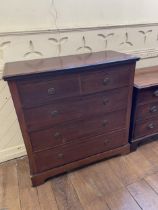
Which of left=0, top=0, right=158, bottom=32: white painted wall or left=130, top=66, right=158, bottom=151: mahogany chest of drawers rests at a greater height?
left=0, top=0, right=158, bottom=32: white painted wall

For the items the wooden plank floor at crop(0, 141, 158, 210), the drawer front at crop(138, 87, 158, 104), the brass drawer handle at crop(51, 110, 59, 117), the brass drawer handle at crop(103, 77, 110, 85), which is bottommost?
the wooden plank floor at crop(0, 141, 158, 210)

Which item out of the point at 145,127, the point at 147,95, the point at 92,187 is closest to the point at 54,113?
the point at 92,187

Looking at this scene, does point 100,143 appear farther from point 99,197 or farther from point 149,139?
point 149,139

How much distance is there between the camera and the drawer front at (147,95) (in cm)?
158

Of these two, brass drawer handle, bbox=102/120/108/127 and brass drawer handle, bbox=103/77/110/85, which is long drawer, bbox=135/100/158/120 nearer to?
brass drawer handle, bbox=102/120/108/127

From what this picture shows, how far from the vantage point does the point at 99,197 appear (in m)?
1.41

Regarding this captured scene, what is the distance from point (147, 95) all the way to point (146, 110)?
16 cm

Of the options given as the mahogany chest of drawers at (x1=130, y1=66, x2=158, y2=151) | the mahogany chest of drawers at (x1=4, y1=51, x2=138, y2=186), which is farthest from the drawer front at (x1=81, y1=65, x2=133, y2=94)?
the mahogany chest of drawers at (x1=130, y1=66, x2=158, y2=151)

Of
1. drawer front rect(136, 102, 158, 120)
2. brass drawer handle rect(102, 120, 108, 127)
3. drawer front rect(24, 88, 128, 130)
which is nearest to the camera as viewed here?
drawer front rect(24, 88, 128, 130)

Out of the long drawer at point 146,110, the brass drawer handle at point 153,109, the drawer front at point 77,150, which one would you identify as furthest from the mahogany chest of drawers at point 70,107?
the brass drawer handle at point 153,109

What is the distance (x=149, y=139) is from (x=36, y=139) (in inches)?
49.3

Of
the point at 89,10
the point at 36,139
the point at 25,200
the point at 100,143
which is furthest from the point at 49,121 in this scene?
the point at 89,10

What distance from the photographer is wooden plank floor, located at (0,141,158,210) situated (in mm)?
1363

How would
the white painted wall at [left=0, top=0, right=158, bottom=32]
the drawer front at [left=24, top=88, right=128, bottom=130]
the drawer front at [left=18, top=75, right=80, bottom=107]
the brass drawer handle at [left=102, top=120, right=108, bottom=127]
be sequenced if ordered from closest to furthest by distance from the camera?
the drawer front at [left=18, top=75, right=80, bottom=107] → the drawer front at [left=24, top=88, right=128, bottom=130] → the white painted wall at [left=0, top=0, right=158, bottom=32] → the brass drawer handle at [left=102, top=120, right=108, bottom=127]
